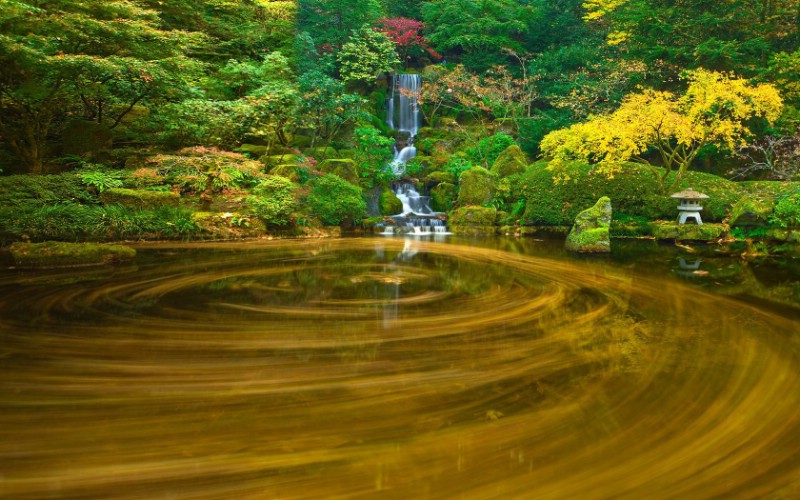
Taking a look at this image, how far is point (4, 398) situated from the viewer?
2.21 metres

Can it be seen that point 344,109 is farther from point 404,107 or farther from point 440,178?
point 404,107

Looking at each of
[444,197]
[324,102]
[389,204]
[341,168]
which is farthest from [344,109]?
[444,197]

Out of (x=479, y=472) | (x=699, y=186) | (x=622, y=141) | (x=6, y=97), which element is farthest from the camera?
(x=699, y=186)

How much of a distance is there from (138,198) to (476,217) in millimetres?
8270

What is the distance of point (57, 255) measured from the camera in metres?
5.80

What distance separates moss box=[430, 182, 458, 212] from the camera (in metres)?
14.1

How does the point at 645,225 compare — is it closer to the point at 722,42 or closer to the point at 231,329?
the point at 722,42

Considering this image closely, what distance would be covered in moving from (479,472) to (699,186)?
11956 millimetres

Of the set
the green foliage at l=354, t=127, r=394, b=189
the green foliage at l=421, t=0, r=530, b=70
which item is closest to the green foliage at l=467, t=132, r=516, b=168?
the green foliage at l=354, t=127, r=394, b=189

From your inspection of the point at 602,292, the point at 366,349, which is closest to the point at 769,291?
the point at 602,292

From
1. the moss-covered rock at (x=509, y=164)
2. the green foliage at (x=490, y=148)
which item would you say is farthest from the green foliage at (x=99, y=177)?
the green foliage at (x=490, y=148)

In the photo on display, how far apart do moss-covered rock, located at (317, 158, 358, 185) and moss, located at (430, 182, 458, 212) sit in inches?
112

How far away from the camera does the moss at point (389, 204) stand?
539 inches

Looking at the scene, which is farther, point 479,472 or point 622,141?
point 622,141
